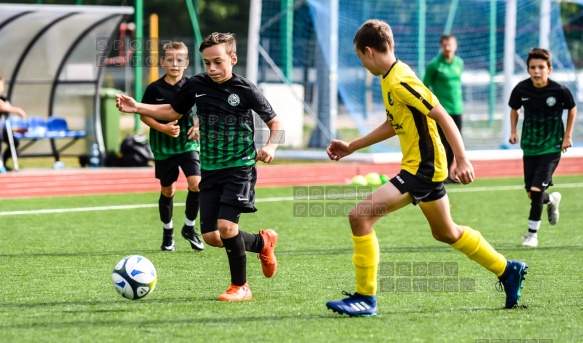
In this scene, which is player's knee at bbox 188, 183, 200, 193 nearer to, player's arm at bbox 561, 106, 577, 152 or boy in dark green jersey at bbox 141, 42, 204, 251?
boy in dark green jersey at bbox 141, 42, 204, 251

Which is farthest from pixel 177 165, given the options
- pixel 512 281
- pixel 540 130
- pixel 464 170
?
pixel 464 170

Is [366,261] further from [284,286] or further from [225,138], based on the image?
[225,138]

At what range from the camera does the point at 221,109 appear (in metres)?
6.37

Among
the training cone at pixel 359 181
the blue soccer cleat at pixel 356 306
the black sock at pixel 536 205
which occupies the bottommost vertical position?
the training cone at pixel 359 181

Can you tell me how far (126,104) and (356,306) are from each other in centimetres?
186

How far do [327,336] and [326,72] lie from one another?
15100 mm

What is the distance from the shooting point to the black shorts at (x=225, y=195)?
6258mm

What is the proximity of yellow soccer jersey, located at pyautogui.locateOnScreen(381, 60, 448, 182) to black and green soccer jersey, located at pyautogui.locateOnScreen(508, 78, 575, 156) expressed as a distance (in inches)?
148

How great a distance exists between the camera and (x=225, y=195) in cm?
627

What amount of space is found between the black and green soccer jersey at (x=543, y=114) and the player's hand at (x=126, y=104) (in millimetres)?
4450

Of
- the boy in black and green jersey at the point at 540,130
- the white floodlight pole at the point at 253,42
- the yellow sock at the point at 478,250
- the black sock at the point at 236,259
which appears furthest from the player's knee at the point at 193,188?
the white floodlight pole at the point at 253,42

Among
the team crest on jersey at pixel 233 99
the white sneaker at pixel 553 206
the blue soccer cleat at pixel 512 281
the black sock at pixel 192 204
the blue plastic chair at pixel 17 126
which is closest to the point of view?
the blue soccer cleat at pixel 512 281

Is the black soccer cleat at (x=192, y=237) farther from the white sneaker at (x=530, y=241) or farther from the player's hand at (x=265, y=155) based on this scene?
the white sneaker at (x=530, y=241)

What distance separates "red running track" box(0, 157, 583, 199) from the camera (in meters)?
14.0
